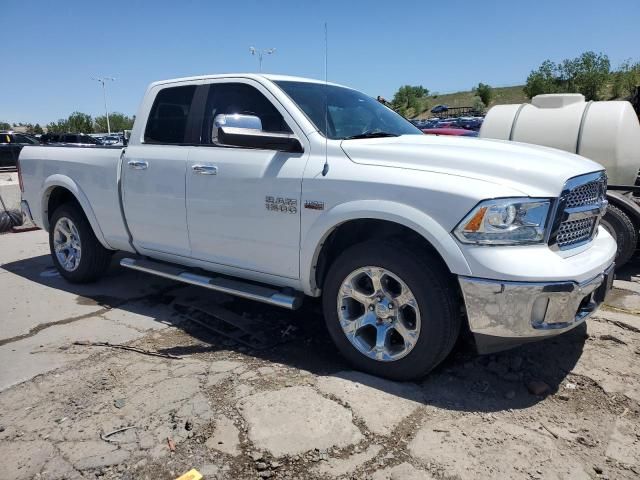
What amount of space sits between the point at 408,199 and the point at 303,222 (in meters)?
0.77

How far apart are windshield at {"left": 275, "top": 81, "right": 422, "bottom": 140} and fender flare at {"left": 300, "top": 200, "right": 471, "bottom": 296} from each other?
0.67 m

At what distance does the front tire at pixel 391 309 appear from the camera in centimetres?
291

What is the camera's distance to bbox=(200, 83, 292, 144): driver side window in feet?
12.3

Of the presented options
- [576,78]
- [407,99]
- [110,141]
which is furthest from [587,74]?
[110,141]

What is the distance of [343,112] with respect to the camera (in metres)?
3.93

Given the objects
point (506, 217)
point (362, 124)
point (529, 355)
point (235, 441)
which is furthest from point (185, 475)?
point (362, 124)

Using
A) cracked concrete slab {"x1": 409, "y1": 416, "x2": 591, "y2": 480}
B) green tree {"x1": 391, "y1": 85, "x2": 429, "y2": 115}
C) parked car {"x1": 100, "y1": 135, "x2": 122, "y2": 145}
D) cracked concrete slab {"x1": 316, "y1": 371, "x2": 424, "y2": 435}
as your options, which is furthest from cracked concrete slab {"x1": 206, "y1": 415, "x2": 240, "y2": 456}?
green tree {"x1": 391, "y1": 85, "x2": 429, "y2": 115}

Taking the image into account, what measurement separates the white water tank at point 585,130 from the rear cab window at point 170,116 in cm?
378

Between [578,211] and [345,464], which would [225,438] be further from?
[578,211]

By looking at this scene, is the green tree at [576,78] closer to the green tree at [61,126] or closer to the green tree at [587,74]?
the green tree at [587,74]

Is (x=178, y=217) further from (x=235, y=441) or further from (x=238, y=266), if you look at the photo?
(x=235, y=441)

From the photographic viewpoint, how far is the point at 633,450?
254cm

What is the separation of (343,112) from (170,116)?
1535mm

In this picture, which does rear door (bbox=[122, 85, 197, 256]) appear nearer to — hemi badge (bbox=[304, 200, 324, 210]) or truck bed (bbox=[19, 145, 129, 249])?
truck bed (bbox=[19, 145, 129, 249])
